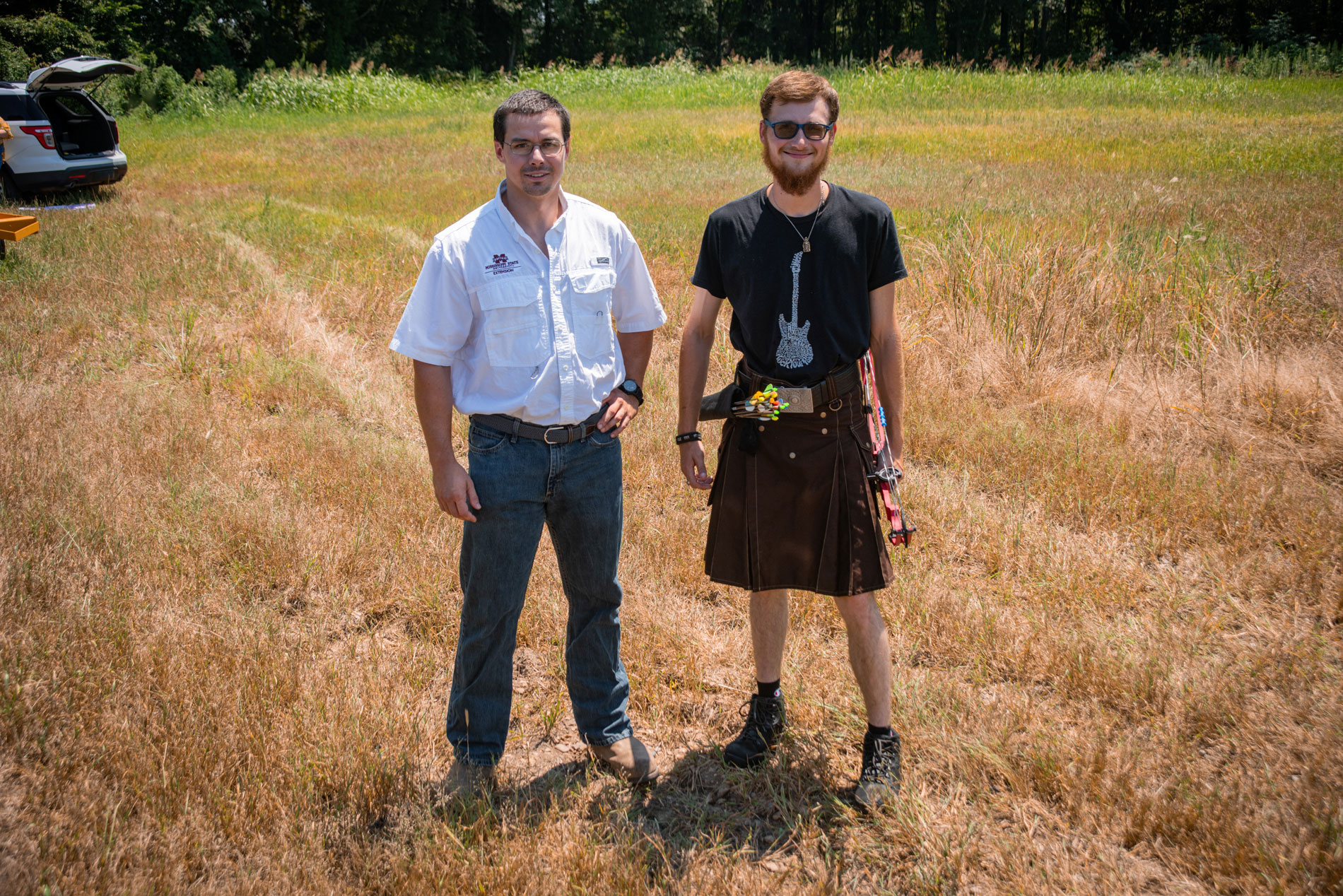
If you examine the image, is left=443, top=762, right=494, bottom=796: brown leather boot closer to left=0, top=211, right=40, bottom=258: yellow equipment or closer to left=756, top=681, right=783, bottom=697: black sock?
left=756, top=681, right=783, bottom=697: black sock

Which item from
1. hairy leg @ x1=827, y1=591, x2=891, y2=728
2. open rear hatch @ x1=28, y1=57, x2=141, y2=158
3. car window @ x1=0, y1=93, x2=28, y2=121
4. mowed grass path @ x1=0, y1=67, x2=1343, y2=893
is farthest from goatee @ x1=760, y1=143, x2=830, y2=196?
car window @ x1=0, y1=93, x2=28, y2=121

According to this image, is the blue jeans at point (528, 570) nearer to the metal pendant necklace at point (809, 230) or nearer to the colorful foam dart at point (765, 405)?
the colorful foam dart at point (765, 405)

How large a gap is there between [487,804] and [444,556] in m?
1.88

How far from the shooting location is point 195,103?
94.1 ft

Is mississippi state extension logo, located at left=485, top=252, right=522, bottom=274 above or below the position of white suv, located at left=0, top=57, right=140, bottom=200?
below

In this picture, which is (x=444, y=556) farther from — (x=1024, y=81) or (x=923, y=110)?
(x=1024, y=81)

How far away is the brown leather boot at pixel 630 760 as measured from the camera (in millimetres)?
3084

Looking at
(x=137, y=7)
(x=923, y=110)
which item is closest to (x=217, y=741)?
(x=923, y=110)

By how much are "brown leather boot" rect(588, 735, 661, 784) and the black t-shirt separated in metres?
1.39

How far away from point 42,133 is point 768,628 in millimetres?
15436

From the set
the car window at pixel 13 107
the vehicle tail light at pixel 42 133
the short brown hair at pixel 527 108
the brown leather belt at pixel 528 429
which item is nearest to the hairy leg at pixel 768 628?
the brown leather belt at pixel 528 429

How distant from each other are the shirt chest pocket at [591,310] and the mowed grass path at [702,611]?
151cm

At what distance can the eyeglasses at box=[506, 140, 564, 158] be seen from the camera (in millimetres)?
2637

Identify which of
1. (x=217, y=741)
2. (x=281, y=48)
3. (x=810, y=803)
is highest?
(x=281, y=48)
